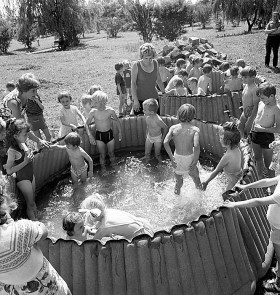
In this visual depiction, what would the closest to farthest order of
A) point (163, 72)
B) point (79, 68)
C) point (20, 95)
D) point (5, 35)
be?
point (20, 95), point (163, 72), point (79, 68), point (5, 35)

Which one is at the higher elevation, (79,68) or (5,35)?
(5,35)

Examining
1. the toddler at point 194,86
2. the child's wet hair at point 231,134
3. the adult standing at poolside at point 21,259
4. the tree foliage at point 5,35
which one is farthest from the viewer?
the tree foliage at point 5,35

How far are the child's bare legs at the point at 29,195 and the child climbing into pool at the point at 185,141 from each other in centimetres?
191

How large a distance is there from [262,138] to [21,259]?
3.61 metres

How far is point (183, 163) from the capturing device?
4.71m

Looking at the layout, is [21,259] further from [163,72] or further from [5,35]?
[5,35]

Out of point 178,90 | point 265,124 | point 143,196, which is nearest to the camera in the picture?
point 265,124

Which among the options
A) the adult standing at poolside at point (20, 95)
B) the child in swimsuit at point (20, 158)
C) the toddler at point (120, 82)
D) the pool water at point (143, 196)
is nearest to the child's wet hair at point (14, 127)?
the child in swimsuit at point (20, 158)

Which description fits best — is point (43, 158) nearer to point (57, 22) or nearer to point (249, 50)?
point (249, 50)

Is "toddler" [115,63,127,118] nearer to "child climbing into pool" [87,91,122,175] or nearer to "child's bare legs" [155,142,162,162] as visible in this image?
"child climbing into pool" [87,91,122,175]

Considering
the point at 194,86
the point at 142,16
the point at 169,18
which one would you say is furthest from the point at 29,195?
the point at 169,18

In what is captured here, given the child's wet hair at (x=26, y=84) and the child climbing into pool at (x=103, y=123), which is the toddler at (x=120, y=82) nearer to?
the child climbing into pool at (x=103, y=123)

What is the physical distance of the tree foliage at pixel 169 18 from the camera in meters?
26.2

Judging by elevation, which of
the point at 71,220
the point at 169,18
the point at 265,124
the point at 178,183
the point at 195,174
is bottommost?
the point at 178,183
